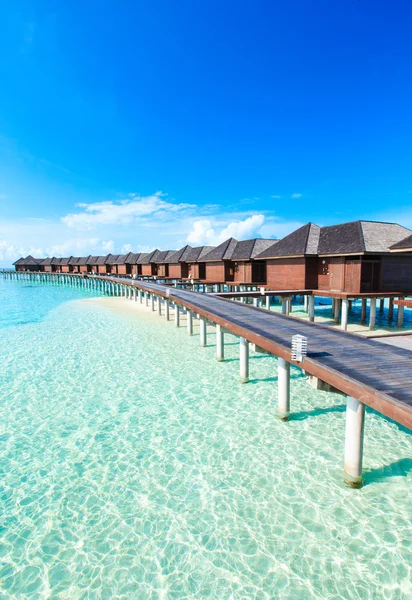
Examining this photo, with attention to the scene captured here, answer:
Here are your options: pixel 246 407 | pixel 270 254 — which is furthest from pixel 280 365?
pixel 270 254

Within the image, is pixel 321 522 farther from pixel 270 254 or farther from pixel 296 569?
pixel 270 254

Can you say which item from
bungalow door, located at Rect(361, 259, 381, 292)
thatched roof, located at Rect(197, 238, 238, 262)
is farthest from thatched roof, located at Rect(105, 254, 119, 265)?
bungalow door, located at Rect(361, 259, 381, 292)

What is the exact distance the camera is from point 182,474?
637 centimetres

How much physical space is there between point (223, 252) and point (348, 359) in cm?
2360

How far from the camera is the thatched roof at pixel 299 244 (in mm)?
20016

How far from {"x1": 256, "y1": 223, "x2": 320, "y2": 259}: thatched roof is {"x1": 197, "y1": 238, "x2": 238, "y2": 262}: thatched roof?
6731mm

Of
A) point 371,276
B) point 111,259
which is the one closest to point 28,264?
point 111,259

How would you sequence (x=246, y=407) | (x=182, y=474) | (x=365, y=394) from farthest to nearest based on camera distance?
1. (x=246, y=407)
2. (x=182, y=474)
3. (x=365, y=394)

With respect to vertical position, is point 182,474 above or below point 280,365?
below

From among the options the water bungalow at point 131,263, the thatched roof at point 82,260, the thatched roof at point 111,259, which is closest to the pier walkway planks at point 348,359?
the water bungalow at point 131,263

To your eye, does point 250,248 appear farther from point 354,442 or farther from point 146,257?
point 146,257

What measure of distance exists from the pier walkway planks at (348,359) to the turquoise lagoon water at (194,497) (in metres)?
1.93

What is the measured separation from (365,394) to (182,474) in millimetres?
3826

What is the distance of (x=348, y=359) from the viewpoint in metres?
6.91
